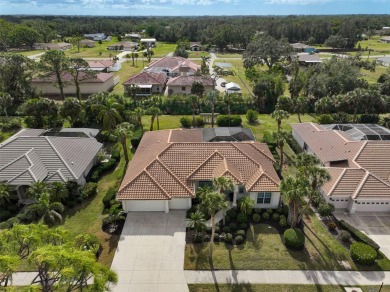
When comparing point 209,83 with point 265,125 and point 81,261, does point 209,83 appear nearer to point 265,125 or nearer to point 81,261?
point 265,125

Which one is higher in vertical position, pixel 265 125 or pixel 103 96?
pixel 103 96

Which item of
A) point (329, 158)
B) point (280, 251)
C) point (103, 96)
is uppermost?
point (103, 96)

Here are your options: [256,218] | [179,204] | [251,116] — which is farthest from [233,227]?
[251,116]

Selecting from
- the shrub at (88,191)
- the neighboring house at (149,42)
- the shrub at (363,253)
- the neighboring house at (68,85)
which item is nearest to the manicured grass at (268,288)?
the shrub at (363,253)

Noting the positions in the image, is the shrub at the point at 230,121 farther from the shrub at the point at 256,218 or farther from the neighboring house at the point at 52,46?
the neighboring house at the point at 52,46

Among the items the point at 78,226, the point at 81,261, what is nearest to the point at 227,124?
the point at 78,226

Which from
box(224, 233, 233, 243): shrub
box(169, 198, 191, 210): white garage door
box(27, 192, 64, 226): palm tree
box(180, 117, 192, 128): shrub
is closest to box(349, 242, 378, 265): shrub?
box(224, 233, 233, 243): shrub

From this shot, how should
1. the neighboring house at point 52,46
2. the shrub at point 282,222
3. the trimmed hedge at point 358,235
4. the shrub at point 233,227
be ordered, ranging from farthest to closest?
the neighboring house at point 52,46 → the shrub at point 282,222 → the shrub at point 233,227 → the trimmed hedge at point 358,235
